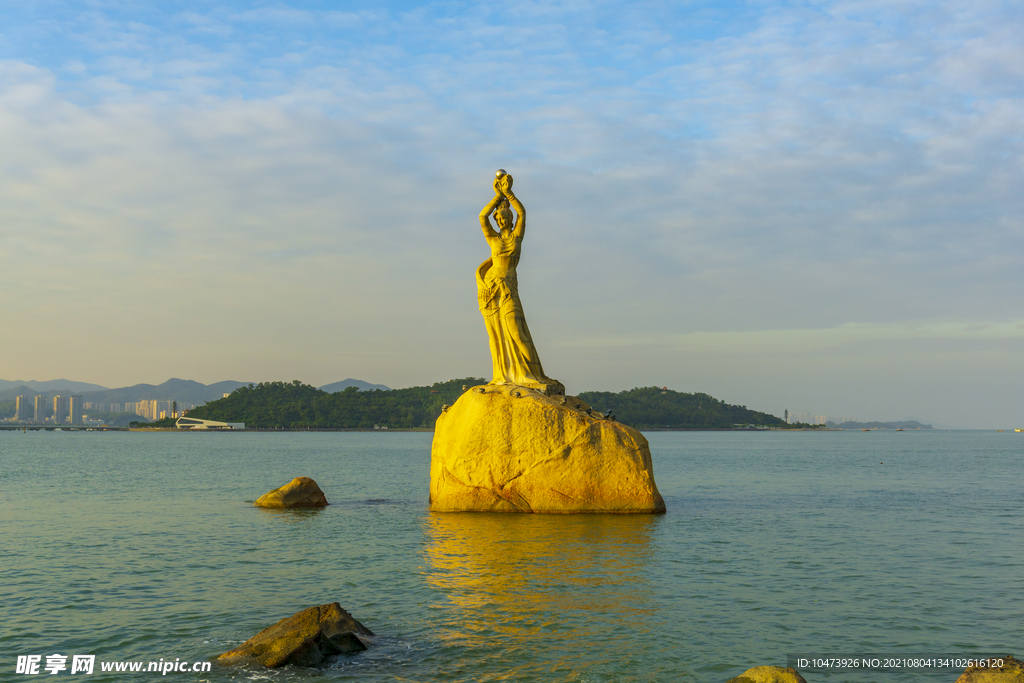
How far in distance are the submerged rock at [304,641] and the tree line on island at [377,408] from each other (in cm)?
13347

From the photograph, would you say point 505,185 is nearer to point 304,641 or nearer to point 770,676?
point 304,641

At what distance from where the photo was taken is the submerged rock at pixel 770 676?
7.79 metres

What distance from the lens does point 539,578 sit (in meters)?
13.2

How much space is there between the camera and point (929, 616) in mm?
11227

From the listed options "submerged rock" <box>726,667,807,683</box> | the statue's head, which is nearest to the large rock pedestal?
the statue's head

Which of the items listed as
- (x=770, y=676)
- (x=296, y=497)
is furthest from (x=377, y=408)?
(x=770, y=676)

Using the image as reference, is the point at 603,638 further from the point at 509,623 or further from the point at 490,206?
the point at 490,206

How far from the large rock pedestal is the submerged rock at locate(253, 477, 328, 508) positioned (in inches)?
248

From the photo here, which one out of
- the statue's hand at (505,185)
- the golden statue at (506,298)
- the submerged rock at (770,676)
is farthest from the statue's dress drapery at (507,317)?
the submerged rock at (770,676)

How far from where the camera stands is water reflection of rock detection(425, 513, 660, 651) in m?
10.5

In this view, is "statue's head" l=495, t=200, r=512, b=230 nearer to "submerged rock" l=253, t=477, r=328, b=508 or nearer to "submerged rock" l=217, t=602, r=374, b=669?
"submerged rock" l=253, t=477, r=328, b=508

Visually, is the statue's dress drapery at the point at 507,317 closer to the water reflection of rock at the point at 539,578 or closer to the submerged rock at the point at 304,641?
the water reflection of rock at the point at 539,578

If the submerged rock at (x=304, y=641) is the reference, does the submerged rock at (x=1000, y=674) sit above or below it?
above

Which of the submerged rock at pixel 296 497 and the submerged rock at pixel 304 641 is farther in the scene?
the submerged rock at pixel 296 497
